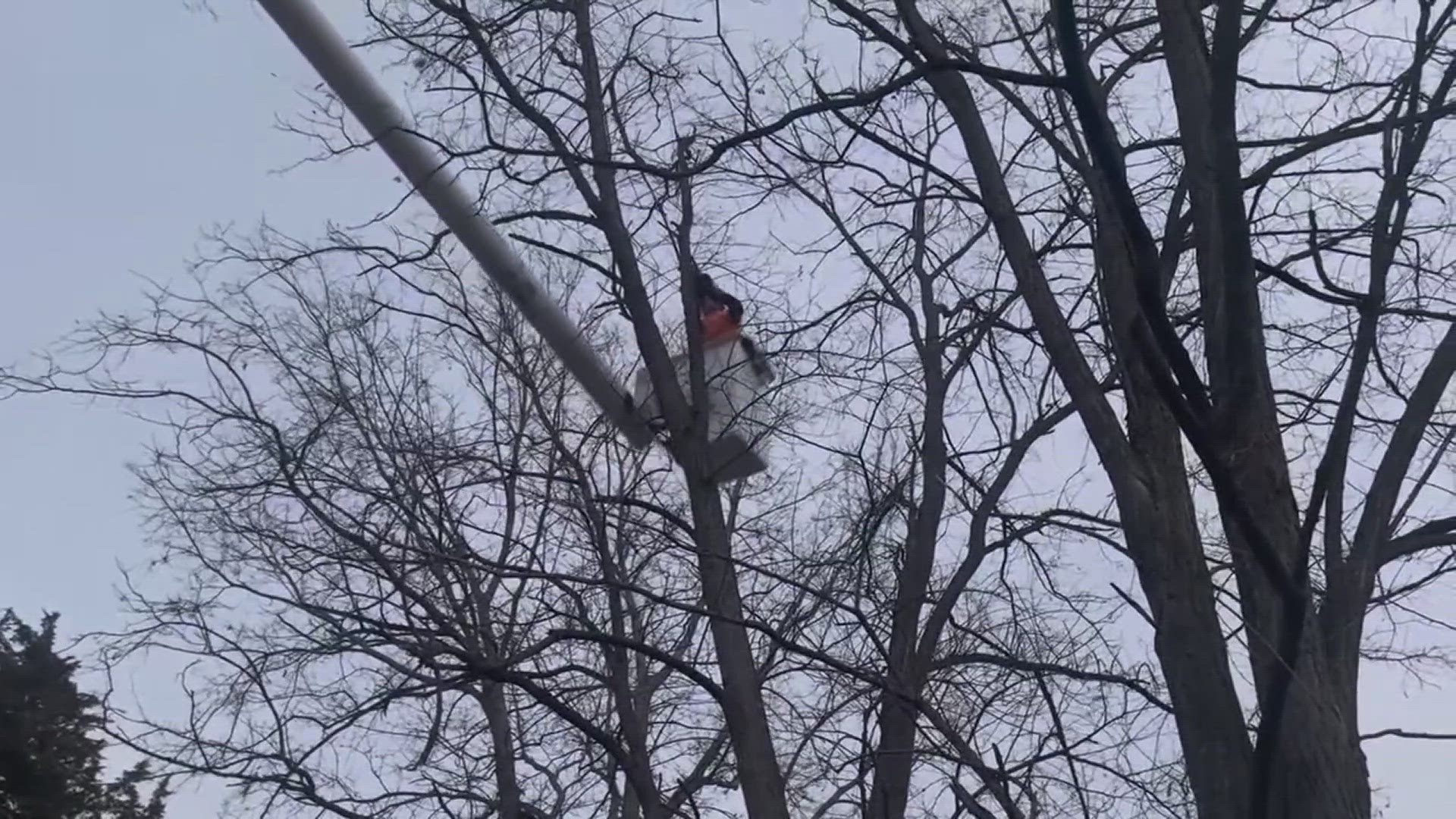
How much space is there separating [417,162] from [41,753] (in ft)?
39.7

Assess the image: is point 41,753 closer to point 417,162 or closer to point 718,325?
point 718,325

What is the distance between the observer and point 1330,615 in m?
4.70

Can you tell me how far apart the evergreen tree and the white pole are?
31.6ft

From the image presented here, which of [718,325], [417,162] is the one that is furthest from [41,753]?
[417,162]

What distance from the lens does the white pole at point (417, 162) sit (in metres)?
3.96

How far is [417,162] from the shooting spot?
16.6 ft

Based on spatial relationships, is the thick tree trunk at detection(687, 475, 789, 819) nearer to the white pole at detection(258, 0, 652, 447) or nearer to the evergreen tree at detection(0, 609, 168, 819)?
the white pole at detection(258, 0, 652, 447)

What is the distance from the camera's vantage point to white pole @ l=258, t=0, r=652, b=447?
3.96m

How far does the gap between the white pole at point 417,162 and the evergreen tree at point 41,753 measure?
962 cm

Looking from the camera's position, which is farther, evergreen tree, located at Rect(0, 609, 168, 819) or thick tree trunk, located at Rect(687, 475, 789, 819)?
evergreen tree, located at Rect(0, 609, 168, 819)

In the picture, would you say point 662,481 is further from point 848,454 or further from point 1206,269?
point 1206,269

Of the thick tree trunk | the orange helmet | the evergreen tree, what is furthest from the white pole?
the evergreen tree

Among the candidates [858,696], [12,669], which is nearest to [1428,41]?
[858,696]

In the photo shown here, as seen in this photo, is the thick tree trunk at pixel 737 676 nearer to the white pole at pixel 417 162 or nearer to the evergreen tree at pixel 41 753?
the white pole at pixel 417 162
